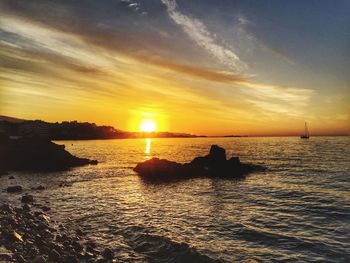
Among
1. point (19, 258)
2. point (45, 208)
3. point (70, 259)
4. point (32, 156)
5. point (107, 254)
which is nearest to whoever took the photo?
point (19, 258)

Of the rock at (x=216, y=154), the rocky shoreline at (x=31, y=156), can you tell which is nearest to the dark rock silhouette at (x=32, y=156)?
the rocky shoreline at (x=31, y=156)

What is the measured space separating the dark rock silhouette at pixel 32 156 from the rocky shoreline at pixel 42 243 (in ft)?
151

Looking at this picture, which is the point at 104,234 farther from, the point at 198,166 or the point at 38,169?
the point at 38,169

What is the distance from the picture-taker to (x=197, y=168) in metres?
61.6

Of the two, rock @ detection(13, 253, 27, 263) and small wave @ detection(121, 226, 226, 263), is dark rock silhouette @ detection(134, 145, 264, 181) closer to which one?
small wave @ detection(121, 226, 226, 263)

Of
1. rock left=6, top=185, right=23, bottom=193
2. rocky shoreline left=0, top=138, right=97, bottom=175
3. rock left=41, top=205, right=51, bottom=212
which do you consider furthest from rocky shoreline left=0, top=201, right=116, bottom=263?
rocky shoreline left=0, top=138, right=97, bottom=175

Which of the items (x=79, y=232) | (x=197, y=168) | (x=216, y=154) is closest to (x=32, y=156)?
(x=197, y=168)

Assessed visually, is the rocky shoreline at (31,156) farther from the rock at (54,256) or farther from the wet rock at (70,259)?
the wet rock at (70,259)

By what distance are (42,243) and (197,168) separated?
46.5 m

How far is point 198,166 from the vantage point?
63.2m

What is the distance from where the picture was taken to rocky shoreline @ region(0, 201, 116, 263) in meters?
14.4

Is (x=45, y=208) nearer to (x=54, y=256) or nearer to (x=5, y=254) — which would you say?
(x=54, y=256)

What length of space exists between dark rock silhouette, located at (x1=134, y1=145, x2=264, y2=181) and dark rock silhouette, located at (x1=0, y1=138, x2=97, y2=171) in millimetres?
20336

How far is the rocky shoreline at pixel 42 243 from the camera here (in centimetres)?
1440
